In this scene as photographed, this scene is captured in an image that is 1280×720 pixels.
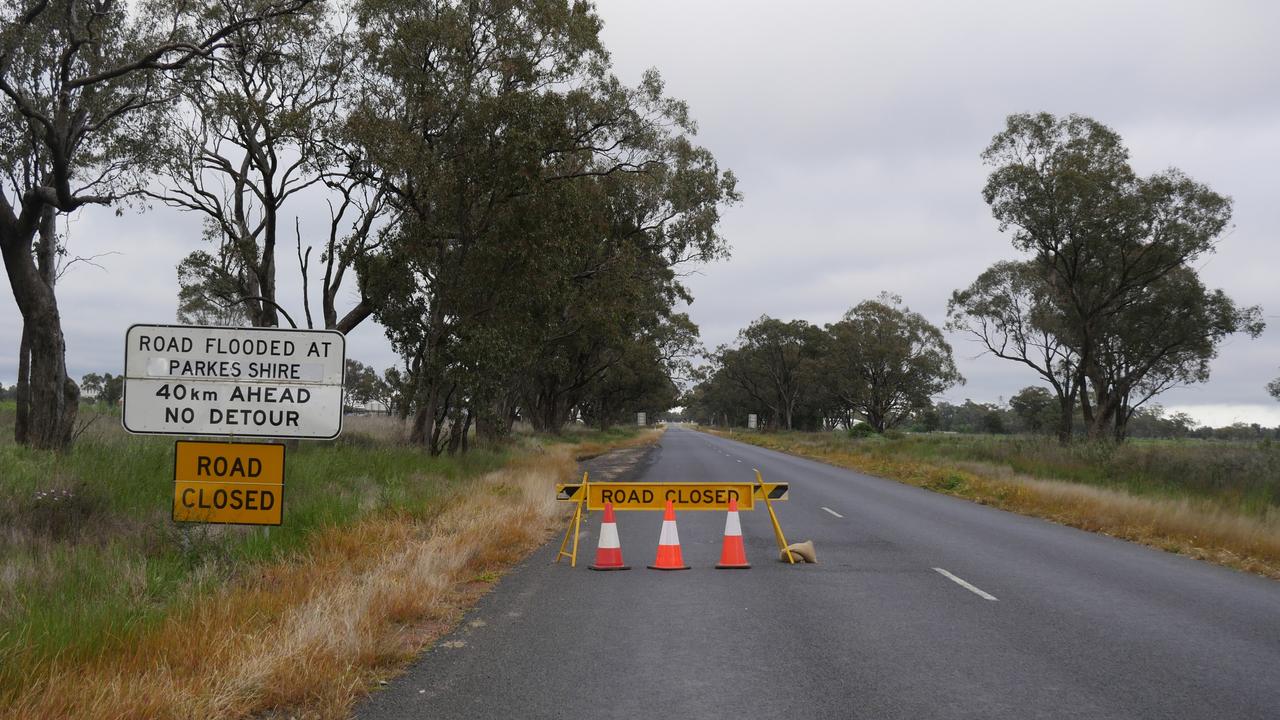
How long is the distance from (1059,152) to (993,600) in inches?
1341

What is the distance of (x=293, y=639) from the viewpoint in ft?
18.9

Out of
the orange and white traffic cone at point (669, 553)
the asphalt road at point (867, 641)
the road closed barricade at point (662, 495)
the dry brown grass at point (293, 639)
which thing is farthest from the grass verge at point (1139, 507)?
the dry brown grass at point (293, 639)

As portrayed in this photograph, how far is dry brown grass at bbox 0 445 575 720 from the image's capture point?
15.4 ft

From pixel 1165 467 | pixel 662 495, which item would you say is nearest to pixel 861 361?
pixel 1165 467

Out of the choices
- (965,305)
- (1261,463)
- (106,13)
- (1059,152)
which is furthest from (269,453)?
(965,305)

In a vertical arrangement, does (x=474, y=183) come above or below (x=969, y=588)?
above

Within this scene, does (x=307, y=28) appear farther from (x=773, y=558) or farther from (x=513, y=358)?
(x=773, y=558)

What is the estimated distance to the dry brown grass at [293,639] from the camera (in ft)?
15.4

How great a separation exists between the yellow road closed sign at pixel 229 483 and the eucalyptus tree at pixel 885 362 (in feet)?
208

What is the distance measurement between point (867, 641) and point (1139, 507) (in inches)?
472

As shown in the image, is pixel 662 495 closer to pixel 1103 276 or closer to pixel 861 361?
pixel 1103 276

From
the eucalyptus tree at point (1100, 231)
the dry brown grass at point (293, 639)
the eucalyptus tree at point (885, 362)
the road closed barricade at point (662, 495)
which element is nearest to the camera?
the dry brown grass at point (293, 639)

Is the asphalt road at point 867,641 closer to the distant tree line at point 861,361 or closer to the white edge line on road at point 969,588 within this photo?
the white edge line on road at point 969,588

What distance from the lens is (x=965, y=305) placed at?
48969 mm
